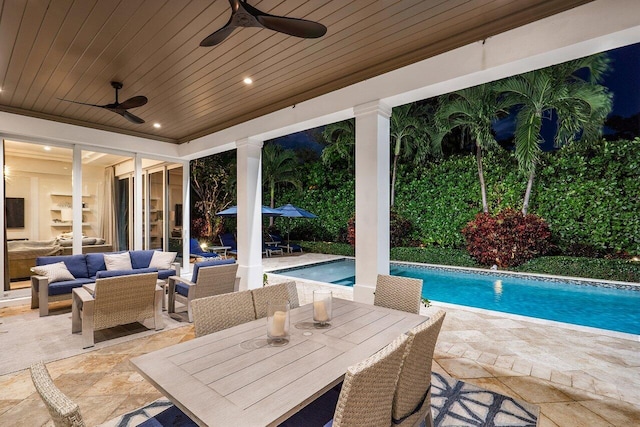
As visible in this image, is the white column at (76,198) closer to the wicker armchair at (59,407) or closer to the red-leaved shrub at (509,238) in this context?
the wicker armchair at (59,407)

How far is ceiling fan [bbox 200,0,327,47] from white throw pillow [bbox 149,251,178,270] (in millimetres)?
4539

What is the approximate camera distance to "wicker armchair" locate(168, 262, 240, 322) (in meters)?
4.29

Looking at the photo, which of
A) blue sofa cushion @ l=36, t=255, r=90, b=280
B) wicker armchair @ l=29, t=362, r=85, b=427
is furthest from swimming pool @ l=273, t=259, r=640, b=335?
wicker armchair @ l=29, t=362, r=85, b=427

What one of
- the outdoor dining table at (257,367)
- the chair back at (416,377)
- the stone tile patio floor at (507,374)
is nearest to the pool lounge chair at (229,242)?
the stone tile patio floor at (507,374)

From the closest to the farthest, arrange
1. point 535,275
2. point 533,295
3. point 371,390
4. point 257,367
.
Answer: point 371,390 < point 257,367 < point 533,295 < point 535,275

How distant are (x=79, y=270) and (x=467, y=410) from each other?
5740 millimetres

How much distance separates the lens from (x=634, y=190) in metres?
6.82

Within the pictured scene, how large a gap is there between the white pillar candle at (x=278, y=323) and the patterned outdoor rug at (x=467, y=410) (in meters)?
1.13

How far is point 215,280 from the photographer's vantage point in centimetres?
443

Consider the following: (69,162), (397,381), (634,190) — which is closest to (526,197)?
(634,190)

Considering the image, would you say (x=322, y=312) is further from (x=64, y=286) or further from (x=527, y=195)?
(x=527, y=195)

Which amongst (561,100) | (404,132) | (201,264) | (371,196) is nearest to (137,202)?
(201,264)

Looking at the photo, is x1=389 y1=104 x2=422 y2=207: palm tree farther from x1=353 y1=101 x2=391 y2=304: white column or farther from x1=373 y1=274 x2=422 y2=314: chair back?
x1=373 y1=274 x2=422 y2=314: chair back

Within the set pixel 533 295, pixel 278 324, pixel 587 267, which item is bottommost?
pixel 533 295
